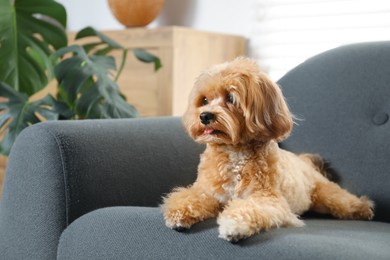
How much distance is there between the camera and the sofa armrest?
156 cm

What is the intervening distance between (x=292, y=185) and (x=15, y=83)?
1278 millimetres

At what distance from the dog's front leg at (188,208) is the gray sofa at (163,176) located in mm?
22

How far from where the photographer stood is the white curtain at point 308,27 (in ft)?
8.35

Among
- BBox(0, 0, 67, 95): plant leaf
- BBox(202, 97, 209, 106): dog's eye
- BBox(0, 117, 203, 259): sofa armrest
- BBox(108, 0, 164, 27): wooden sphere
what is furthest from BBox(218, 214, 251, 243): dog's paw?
BBox(108, 0, 164, 27): wooden sphere

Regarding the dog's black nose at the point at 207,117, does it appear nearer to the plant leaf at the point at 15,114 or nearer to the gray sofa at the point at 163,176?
the gray sofa at the point at 163,176

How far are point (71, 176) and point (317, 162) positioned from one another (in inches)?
29.3

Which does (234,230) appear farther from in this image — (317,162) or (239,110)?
(317,162)

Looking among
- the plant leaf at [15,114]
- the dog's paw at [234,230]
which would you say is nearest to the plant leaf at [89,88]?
the plant leaf at [15,114]

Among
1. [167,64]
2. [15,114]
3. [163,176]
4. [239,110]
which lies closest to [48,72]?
[15,114]

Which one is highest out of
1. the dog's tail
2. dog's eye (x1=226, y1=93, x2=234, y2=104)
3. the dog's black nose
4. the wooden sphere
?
the wooden sphere

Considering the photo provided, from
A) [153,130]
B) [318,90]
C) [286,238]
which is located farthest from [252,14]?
[286,238]

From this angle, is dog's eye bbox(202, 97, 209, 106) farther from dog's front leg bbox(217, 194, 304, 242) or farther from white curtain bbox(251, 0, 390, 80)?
white curtain bbox(251, 0, 390, 80)

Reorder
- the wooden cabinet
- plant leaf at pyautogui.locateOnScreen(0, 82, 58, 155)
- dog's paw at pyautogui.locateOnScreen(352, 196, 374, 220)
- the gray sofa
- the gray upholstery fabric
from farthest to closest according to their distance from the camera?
the wooden cabinet
plant leaf at pyautogui.locateOnScreen(0, 82, 58, 155)
the gray upholstery fabric
dog's paw at pyautogui.locateOnScreen(352, 196, 374, 220)
the gray sofa

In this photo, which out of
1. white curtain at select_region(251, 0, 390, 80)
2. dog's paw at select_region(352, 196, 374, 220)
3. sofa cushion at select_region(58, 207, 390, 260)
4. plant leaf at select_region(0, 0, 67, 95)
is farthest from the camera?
white curtain at select_region(251, 0, 390, 80)
